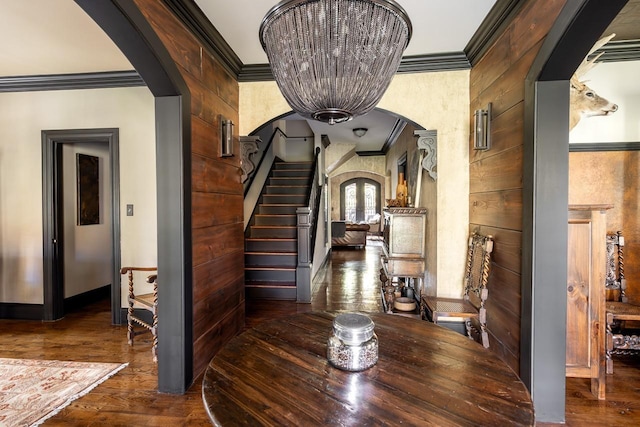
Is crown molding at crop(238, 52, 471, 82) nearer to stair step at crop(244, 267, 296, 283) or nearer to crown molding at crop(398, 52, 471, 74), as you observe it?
crown molding at crop(398, 52, 471, 74)

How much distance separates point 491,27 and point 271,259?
3.52 meters

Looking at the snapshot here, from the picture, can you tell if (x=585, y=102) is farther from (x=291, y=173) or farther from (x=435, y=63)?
(x=291, y=173)

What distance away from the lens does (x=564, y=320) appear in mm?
1698

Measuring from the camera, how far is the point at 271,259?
438 centimetres

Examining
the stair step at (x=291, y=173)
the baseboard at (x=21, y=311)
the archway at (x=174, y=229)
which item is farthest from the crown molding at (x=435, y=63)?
the stair step at (x=291, y=173)

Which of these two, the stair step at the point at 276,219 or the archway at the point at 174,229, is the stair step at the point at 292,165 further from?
the archway at the point at 174,229

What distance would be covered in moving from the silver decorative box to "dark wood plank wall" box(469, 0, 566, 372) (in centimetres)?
127

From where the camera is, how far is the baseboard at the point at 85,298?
3.64m

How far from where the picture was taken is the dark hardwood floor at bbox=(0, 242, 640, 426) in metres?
1.84

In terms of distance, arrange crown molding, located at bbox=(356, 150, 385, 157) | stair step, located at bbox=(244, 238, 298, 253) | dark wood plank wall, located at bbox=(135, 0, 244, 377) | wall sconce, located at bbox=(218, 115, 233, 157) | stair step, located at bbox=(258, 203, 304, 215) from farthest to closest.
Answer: crown molding, located at bbox=(356, 150, 385, 157) < stair step, located at bbox=(258, 203, 304, 215) < stair step, located at bbox=(244, 238, 298, 253) < wall sconce, located at bbox=(218, 115, 233, 157) < dark wood plank wall, located at bbox=(135, 0, 244, 377)

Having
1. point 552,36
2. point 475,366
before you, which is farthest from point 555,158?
point 475,366

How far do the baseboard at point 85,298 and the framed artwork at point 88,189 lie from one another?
2.96 ft

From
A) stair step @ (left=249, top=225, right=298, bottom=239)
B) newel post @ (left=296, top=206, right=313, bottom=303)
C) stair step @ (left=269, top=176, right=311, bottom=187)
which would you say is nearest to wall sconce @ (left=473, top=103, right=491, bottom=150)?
newel post @ (left=296, top=206, right=313, bottom=303)

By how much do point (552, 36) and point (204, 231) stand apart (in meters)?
2.36
